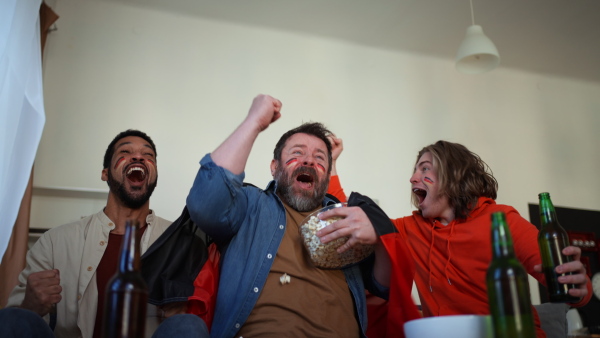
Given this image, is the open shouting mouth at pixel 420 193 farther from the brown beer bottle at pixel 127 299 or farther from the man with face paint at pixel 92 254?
the brown beer bottle at pixel 127 299

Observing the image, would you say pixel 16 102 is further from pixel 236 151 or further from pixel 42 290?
pixel 236 151

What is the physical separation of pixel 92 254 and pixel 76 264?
66 millimetres

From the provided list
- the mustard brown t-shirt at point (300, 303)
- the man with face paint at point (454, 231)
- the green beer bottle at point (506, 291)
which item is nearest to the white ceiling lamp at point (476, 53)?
the man with face paint at point (454, 231)

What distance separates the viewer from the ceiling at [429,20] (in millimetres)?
3387

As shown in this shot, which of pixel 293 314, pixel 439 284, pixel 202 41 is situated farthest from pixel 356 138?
pixel 293 314

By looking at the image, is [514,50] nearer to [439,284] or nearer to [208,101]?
[208,101]

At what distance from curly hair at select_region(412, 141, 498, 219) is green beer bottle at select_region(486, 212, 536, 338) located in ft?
Result: 3.52

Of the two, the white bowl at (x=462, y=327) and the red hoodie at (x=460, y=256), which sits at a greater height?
the red hoodie at (x=460, y=256)

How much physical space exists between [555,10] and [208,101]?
2388mm

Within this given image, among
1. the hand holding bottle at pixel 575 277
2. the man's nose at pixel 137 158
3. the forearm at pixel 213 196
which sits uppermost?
the man's nose at pixel 137 158

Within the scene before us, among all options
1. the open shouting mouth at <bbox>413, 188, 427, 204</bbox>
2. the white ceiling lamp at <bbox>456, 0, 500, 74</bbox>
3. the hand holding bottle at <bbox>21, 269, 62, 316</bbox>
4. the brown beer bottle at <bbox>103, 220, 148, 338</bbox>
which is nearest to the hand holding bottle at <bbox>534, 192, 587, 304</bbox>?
the open shouting mouth at <bbox>413, 188, 427, 204</bbox>

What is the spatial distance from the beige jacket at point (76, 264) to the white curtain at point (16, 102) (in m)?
0.41

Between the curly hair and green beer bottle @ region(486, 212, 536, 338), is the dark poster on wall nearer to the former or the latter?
the curly hair

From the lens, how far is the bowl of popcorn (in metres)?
1.39
